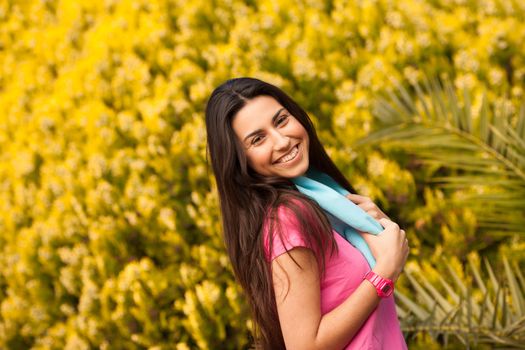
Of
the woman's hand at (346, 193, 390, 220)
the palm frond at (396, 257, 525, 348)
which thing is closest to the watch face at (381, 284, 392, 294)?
the woman's hand at (346, 193, 390, 220)

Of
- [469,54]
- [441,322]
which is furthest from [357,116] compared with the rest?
[441,322]

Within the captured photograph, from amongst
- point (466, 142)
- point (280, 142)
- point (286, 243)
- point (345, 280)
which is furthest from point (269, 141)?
point (466, 142)

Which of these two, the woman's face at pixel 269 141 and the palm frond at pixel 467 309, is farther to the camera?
the palm frond at pixel 467 309

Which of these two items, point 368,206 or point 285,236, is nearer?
point 285,236

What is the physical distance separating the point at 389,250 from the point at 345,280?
0.13 m

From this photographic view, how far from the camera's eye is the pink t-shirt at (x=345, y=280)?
1513mm

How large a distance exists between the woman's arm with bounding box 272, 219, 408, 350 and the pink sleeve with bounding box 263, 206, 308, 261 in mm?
14

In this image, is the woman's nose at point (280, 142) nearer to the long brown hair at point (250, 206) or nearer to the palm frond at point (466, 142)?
the long brown hair at point (250, 206)

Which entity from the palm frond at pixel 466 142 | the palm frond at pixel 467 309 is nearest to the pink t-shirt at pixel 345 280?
the palm frond at pixel 467 309

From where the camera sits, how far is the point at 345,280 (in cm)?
157

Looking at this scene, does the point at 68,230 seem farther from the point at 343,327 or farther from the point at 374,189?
the point at 343,327

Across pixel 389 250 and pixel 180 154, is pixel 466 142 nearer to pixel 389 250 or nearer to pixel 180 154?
pixel 180 154

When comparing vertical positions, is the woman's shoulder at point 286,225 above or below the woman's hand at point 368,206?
above

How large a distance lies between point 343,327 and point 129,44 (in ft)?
9.41
